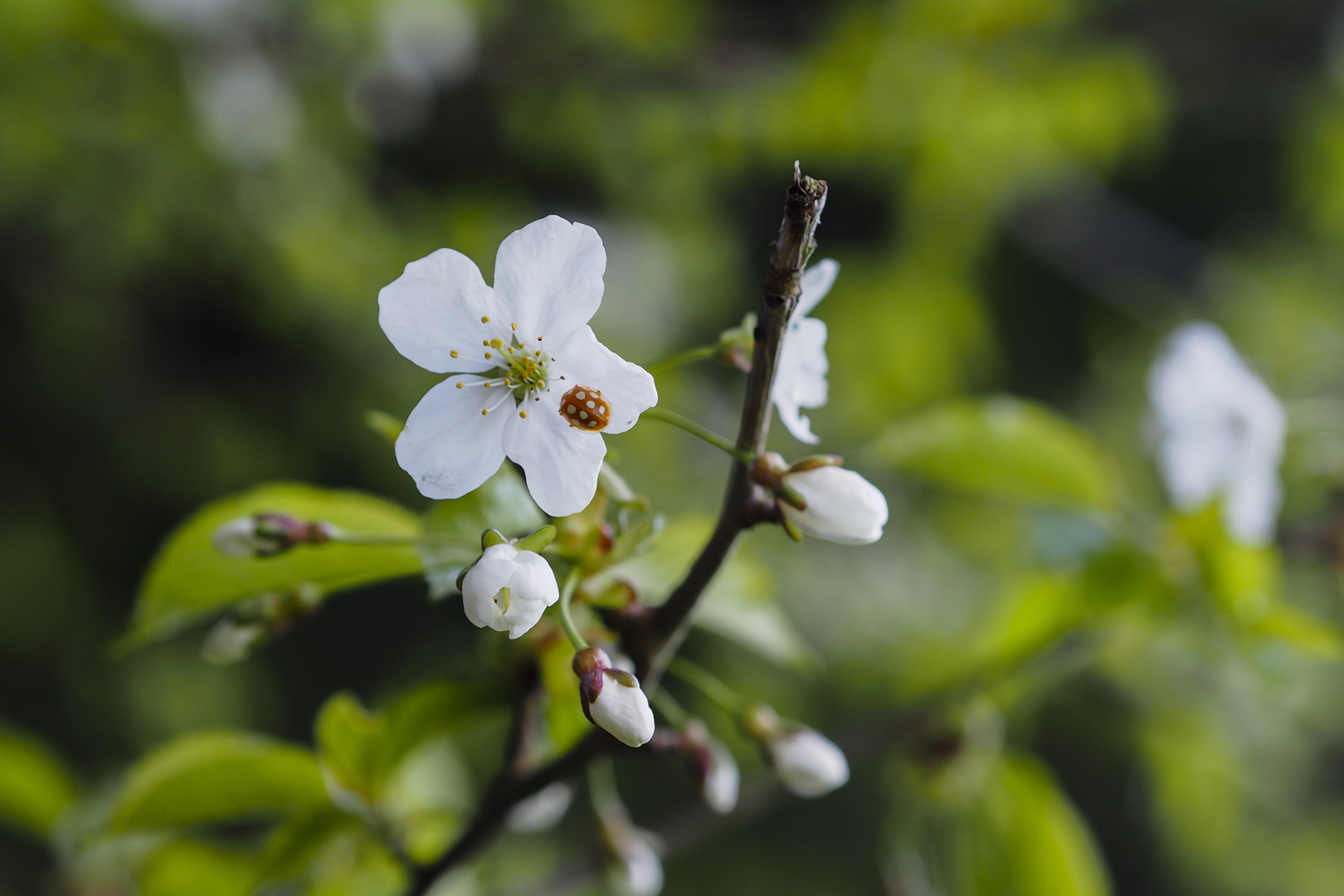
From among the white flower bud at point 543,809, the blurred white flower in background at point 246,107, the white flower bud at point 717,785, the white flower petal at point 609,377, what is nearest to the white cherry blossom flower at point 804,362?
the white flower petal at point 609,377

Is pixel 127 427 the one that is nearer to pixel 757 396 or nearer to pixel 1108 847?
pixel 757 396

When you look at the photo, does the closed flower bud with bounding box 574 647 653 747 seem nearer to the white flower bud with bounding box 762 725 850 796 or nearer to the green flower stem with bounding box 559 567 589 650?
the green flower stem with bounding box 559 567 589 650

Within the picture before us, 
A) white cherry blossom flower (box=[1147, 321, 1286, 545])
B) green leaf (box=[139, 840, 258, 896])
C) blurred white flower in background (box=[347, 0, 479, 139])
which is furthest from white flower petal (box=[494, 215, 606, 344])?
blurred white flower in background (box=[347, 0, 479, 139])

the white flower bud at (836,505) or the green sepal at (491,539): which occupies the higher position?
the white flower bud at (836,505)

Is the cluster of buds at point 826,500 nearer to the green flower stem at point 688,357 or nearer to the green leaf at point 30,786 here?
the green flower stem at point 688,357

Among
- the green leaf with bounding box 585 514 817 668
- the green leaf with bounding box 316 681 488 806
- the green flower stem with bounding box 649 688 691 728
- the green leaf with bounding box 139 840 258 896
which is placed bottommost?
the green leaf with bounding box 139 840 258 896

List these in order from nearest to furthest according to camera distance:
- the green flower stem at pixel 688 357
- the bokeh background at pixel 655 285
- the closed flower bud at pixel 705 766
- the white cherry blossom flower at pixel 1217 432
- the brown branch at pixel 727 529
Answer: the brown branch at pixel 727 529
the green flower stem at pixel 688 357
the closed flower bud at pixel 705 766
the white cherry blossom flower at pixel 1217 432
the bokeh background at pixel 655 285
